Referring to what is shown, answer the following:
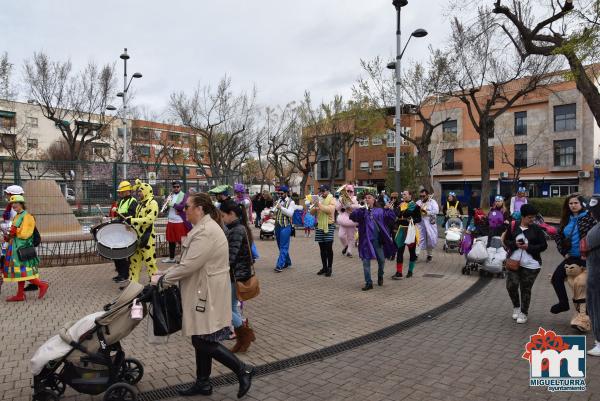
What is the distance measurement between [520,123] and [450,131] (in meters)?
7.20

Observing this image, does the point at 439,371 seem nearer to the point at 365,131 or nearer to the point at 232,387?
the point at 232,387

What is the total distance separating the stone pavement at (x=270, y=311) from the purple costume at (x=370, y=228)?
2.48ft

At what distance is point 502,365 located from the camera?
A: 4.59 metres

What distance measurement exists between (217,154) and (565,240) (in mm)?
32672

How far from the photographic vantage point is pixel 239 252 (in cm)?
460

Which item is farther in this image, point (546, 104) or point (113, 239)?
point (546, 104)

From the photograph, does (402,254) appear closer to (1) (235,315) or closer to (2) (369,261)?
(2) (369,261)

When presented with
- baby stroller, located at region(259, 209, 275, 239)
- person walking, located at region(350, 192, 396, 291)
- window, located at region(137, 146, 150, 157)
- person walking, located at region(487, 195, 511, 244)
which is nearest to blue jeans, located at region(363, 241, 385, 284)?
person walking, located at region(350, 192, 396, 291)

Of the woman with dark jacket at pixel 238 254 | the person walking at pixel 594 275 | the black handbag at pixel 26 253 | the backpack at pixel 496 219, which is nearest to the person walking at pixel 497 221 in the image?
the backpack at pixel 496 219

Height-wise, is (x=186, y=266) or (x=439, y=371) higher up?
(x=186, y=266)

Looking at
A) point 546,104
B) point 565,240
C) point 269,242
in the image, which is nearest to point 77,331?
point 565,240

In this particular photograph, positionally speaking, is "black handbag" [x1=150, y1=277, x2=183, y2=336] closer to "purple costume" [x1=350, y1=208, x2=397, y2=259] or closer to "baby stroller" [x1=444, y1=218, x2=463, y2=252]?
"purple costume" [x1=350, y1=208, x2=397, y2=259]

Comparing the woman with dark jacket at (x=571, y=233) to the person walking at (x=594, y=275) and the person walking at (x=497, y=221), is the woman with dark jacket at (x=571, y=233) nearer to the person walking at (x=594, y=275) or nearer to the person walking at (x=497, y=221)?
the person walking at (x=594, y=275)

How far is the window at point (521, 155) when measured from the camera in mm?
42859
